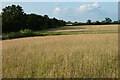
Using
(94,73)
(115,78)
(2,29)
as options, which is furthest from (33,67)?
(2,29)

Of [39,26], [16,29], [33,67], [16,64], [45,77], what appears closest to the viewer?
[45,77]

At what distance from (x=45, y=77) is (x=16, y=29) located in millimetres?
47249

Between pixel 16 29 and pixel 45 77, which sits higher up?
pixel 16 29

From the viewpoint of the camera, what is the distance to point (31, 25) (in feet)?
184

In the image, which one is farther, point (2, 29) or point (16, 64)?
point (2, 29)

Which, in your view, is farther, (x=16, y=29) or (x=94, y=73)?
(x=16, y=29)

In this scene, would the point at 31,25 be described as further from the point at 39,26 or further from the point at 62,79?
the point at 62,79

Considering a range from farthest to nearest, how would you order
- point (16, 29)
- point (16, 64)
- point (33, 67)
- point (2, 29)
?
point (16, 29), point (2, 29), point (16, 64), point (33, 67)

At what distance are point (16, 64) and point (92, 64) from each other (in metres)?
2.48

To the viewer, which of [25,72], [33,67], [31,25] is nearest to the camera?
[25,72]

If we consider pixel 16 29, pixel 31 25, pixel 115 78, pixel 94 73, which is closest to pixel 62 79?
pixel 94 73

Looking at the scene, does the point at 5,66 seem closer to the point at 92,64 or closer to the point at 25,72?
the point at 25,72

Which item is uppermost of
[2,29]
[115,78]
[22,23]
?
[22,23]

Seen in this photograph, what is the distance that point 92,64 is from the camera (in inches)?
144
